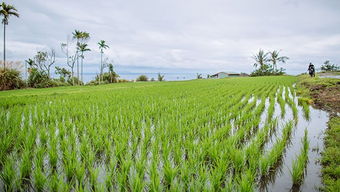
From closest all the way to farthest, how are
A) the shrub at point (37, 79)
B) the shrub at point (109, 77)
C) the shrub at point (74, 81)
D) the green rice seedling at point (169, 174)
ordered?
the green rice seedling at point (169, 174)
the shrub at point (37, 79)
the shrub at point (74, 81)
the shrub at point (109, 77)

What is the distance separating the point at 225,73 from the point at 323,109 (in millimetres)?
53468

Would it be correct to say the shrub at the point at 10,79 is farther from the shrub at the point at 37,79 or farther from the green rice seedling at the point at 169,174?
the green rice seedling at the point at 169,174

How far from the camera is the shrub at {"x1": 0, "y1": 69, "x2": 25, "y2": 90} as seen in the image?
55.1ft

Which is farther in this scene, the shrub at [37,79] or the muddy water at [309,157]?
the shrub at [37,79]

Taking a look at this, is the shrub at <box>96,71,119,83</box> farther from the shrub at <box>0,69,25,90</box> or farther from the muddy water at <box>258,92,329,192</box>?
the muddy water at <box>258,92,329,192</box>

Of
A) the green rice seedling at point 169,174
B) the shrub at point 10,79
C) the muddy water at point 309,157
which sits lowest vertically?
the muddy water at point 309,157

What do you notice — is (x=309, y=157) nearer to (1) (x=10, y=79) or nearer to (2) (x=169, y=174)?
(2) (x=169, y=174)

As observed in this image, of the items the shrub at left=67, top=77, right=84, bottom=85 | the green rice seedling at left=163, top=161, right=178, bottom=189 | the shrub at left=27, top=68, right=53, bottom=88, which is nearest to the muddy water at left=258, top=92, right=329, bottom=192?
the green rice seedling at left=163, top=161, right=178, bottom=189

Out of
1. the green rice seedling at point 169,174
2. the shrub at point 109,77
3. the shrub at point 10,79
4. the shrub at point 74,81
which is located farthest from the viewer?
the shrub at point 109,77

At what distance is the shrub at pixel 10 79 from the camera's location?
16.8 metres

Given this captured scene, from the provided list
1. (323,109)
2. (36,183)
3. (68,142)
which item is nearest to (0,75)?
(68,142)

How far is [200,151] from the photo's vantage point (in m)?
2.73

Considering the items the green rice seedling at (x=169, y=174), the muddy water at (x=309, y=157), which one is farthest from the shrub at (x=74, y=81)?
the green rice seedling at (x=169, y=174)

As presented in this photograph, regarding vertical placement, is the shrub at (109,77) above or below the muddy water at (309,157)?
above
